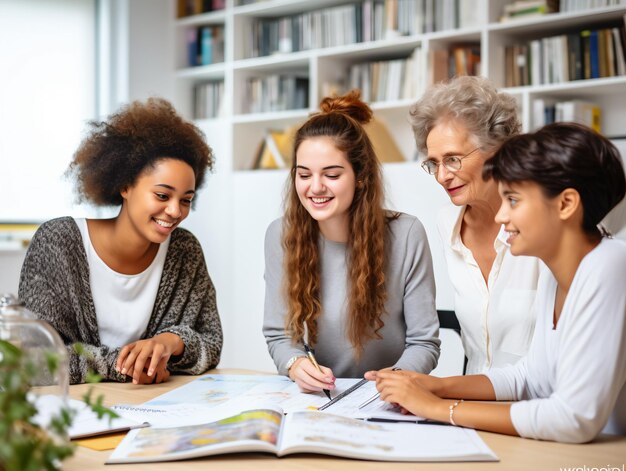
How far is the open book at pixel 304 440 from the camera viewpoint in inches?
46.7

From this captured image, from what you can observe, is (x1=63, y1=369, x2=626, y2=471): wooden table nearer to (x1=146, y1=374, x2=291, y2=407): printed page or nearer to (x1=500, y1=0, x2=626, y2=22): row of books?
(x1=146, y1=374, x2=291, y2=407): printed page

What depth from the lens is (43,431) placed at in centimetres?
87

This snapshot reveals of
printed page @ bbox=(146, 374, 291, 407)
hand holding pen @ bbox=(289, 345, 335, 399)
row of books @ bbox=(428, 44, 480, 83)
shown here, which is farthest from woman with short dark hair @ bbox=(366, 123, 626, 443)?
row of books @ bbox=(428, 44, 480, 83)

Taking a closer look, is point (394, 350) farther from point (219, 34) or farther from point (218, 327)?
point (219, 34)

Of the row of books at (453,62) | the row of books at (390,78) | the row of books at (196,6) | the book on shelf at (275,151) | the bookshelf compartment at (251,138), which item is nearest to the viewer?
the row of books at (453,62)

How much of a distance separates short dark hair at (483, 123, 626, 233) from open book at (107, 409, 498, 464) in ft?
1.45

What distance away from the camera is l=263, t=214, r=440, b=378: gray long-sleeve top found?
199 centimetres

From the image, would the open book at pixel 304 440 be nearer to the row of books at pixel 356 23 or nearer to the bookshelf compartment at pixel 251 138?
the row of books at pixel 356 23

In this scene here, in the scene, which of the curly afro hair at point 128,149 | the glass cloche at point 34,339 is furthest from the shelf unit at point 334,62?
the glass cloche at point 34,339

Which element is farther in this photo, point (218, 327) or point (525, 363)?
point (218, 327)

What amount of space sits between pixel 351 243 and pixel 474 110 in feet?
1.55

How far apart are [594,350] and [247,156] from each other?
12.2ft

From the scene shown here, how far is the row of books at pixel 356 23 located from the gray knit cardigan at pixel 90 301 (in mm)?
2324

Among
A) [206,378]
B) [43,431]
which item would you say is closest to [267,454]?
[43,431]
